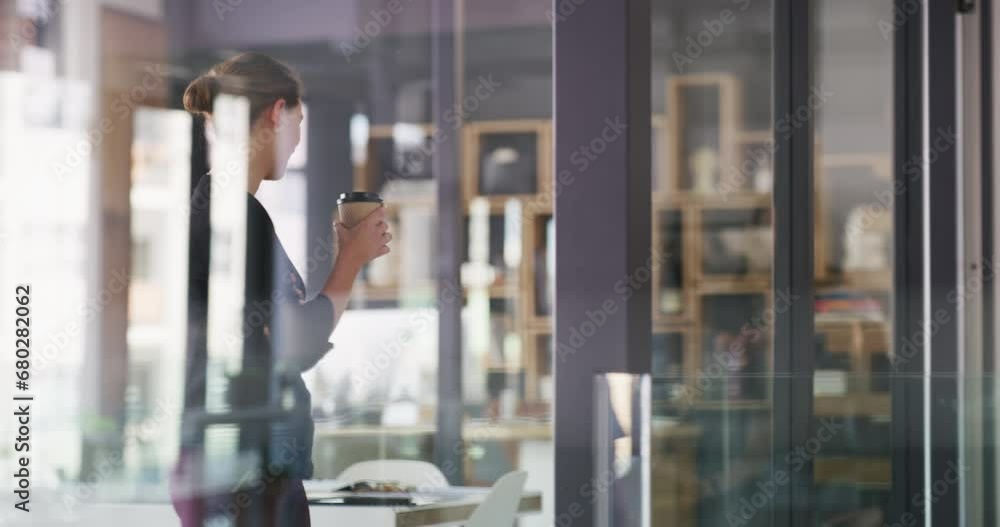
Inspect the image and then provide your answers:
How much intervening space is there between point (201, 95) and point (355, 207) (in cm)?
33

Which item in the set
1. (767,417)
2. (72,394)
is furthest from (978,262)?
(72,394)

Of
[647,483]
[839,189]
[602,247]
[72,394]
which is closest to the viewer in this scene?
[647,483]

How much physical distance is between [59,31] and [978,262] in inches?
109

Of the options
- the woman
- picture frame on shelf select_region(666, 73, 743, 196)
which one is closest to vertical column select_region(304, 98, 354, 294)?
picture frame on shelf select_region(666, 73, 743, 196)

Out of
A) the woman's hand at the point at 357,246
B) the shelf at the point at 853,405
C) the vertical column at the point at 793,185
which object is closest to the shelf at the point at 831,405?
the shelf at the point at 853,405

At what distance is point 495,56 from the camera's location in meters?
3.68

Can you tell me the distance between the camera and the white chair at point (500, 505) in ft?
7.28

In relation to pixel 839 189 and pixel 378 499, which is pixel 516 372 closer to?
pixel 839 189

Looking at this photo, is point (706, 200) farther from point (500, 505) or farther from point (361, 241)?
point (361, 241)

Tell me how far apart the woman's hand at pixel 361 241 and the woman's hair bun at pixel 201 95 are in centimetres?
30

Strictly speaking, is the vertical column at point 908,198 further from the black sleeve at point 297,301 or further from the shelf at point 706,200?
the black sleeve at point 297,301

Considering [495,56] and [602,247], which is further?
[495,56]

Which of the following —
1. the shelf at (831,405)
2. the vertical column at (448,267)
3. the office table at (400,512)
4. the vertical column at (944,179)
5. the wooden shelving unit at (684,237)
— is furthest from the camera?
the wooden shelving unit at (684,237)

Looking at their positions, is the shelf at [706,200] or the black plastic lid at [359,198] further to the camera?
the shelf at [706,200]
